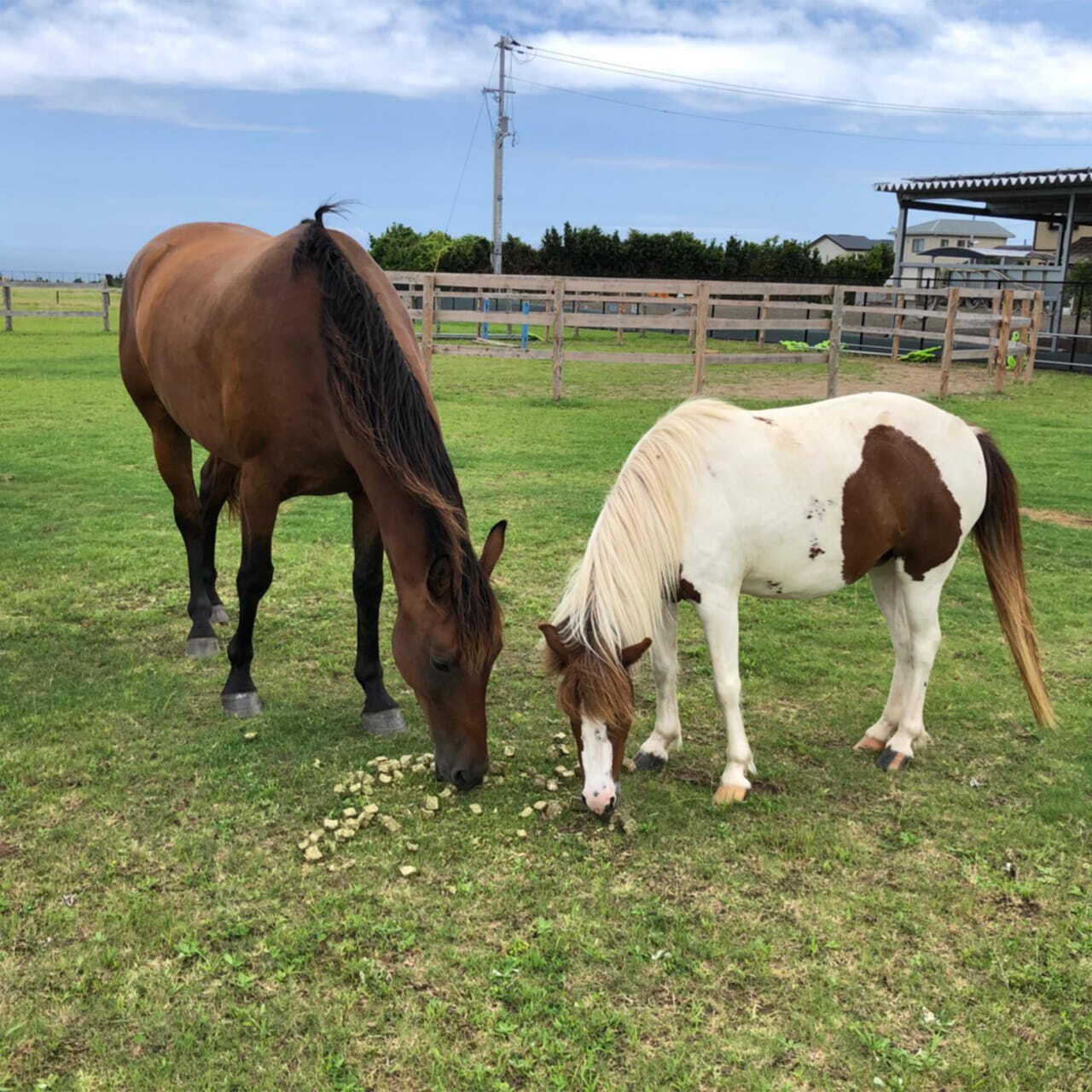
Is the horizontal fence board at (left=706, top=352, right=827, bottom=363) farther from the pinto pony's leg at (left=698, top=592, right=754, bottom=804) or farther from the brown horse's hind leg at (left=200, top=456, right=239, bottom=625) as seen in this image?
the pinto pony's leg at (left=698, top=592, right=754, bottom=804)

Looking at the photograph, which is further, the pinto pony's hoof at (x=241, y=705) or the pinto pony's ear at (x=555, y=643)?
the pinto pony's hoof at (x=241, y=705)

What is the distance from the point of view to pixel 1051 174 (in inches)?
910

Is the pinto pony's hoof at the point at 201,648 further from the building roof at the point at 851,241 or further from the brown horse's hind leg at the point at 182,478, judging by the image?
the building roof at the point at 851,241

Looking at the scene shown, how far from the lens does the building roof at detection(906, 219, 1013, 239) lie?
5426 centimetres

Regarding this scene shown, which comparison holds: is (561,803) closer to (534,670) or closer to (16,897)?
(534,670)

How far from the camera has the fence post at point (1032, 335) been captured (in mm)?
17656

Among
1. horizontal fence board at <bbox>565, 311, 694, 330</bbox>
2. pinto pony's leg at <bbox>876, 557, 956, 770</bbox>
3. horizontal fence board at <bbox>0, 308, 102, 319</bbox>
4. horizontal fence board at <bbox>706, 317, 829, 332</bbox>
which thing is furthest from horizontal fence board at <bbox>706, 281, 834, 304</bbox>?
horizontal fence board at <bbox>0, 308, 102, 319</bbox>

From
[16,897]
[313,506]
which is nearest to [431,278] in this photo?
[313,506]

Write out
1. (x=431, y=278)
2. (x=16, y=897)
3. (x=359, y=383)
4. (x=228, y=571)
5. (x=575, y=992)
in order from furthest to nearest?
(x=431, y=278) < (x=228, y=571) < (x=359, y=383) < (x=16, y=897) < (x=575, y=992)

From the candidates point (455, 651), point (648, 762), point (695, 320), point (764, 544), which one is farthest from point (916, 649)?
point (695, 320)

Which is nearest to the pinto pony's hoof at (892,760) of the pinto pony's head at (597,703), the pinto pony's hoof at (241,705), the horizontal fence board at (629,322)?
the pinto pony's head at (597,703)

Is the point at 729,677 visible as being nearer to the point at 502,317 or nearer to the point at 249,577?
the point at 249,577

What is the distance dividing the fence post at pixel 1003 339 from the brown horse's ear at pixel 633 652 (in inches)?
590

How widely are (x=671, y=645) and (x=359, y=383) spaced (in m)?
1.58
